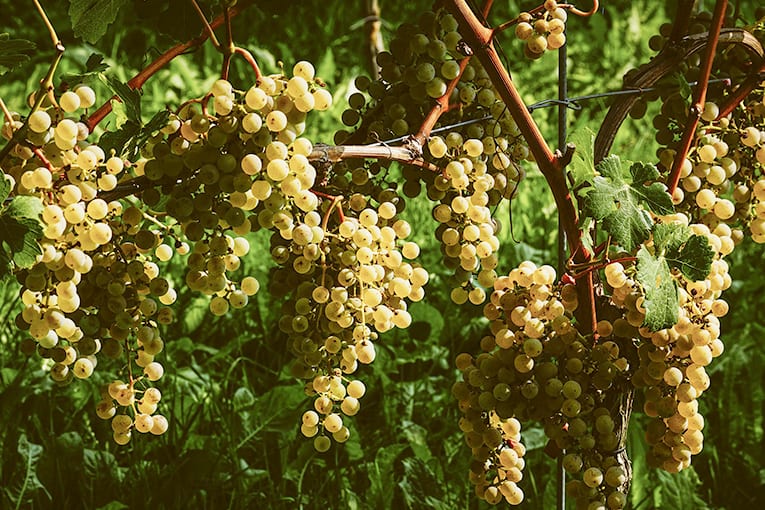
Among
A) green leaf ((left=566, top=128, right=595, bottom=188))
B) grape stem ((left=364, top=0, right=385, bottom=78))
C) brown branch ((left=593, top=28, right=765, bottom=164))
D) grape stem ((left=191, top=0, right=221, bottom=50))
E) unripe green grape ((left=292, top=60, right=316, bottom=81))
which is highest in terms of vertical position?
grape stem ((left=364, top=0, right=385, bottom=78))

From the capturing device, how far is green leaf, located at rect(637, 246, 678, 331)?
88cm

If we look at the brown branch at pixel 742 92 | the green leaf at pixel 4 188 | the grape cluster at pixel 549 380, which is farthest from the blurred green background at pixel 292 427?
the brown branch at pixel 742 92

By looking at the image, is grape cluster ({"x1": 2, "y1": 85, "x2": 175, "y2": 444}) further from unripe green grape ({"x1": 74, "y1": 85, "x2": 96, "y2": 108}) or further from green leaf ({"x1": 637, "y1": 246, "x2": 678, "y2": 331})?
green leaf ({"x1": 637, "y1": 246, "x2": 678, "y2": 331})

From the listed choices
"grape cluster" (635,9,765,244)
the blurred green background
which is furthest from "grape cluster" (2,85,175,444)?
"grape cluster" (635,9,765,244)

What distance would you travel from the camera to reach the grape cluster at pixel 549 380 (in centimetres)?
96

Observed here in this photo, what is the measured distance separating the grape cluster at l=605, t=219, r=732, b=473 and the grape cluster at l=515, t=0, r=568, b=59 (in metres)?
0.23

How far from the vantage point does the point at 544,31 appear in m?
0.95

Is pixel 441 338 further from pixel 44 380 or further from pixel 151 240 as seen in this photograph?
pixel 151 240

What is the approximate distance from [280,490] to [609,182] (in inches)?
37.9

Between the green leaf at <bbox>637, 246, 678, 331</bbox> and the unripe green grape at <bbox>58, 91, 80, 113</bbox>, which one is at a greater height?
the green leaf at <bbox>637, 246, 678, 331</bbox>

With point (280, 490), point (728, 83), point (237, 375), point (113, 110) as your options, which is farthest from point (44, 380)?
point (728, 83)

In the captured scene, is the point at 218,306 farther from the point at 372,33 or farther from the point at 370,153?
the point at 372,33

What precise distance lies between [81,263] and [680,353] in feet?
1.90

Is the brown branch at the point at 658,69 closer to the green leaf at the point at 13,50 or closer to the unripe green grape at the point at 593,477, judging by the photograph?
the unripe green grape at the point at 593,477
